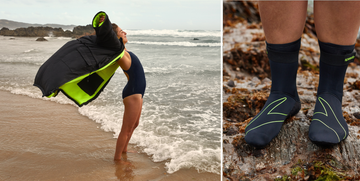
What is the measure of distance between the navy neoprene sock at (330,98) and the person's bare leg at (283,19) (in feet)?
0.66

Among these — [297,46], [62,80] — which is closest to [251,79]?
[297,46]

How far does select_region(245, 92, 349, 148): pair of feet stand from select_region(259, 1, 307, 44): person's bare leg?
0.39 metres

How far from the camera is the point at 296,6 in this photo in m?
1.32

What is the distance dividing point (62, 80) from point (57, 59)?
172mm

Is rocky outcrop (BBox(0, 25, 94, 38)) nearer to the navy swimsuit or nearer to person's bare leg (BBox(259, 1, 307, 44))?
the navy swimsuit

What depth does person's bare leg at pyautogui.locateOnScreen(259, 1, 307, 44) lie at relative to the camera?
4.36 feet

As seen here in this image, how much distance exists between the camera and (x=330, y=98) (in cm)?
152

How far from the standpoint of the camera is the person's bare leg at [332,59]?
1.27 metres

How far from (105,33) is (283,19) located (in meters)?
1.16

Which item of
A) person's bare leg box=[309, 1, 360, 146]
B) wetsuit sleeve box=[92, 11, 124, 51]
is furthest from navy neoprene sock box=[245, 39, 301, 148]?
wetsuit sleeve box=[92, 11, 124, 51]

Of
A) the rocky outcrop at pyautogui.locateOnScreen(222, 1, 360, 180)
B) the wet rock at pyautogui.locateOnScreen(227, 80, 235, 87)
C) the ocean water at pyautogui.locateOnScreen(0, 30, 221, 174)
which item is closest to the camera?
the rocky outcrop at pyautogui.locateOnScreen(222, 1, 360, 180)

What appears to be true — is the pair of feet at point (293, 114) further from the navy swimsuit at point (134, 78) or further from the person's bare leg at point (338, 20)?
the navy swimsuit at point (134, 78)

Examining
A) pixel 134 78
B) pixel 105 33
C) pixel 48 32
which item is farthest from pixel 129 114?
pixel 48 32

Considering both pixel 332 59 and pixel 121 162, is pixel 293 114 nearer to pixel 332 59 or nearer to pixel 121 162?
pixel 332 59
